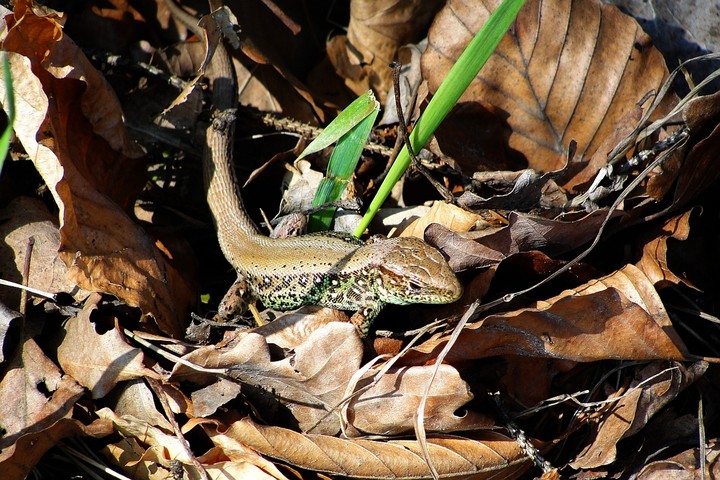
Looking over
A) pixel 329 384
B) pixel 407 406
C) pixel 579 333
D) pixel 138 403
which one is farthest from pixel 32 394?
pixel 579 333

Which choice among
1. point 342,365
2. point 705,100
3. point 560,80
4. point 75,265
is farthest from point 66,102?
point 705,100

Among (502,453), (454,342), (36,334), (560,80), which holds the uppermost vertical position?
(560,80)

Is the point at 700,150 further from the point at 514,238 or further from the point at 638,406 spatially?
the point at 638,406

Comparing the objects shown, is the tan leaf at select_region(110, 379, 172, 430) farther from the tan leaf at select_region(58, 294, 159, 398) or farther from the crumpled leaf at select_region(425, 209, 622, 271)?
the crumpled leaf at select_region(425, 209, 622, 271)

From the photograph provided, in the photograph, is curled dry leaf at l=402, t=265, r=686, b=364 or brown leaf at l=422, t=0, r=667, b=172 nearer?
curled dry leaf at l=402, t=265, r=686, b=364

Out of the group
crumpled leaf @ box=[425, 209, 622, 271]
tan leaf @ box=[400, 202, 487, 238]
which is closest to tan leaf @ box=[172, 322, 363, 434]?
crumpled leaf @ box=[425, 209, 622, 271]

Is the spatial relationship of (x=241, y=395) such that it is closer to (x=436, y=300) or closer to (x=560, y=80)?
(x=436, y=300)
